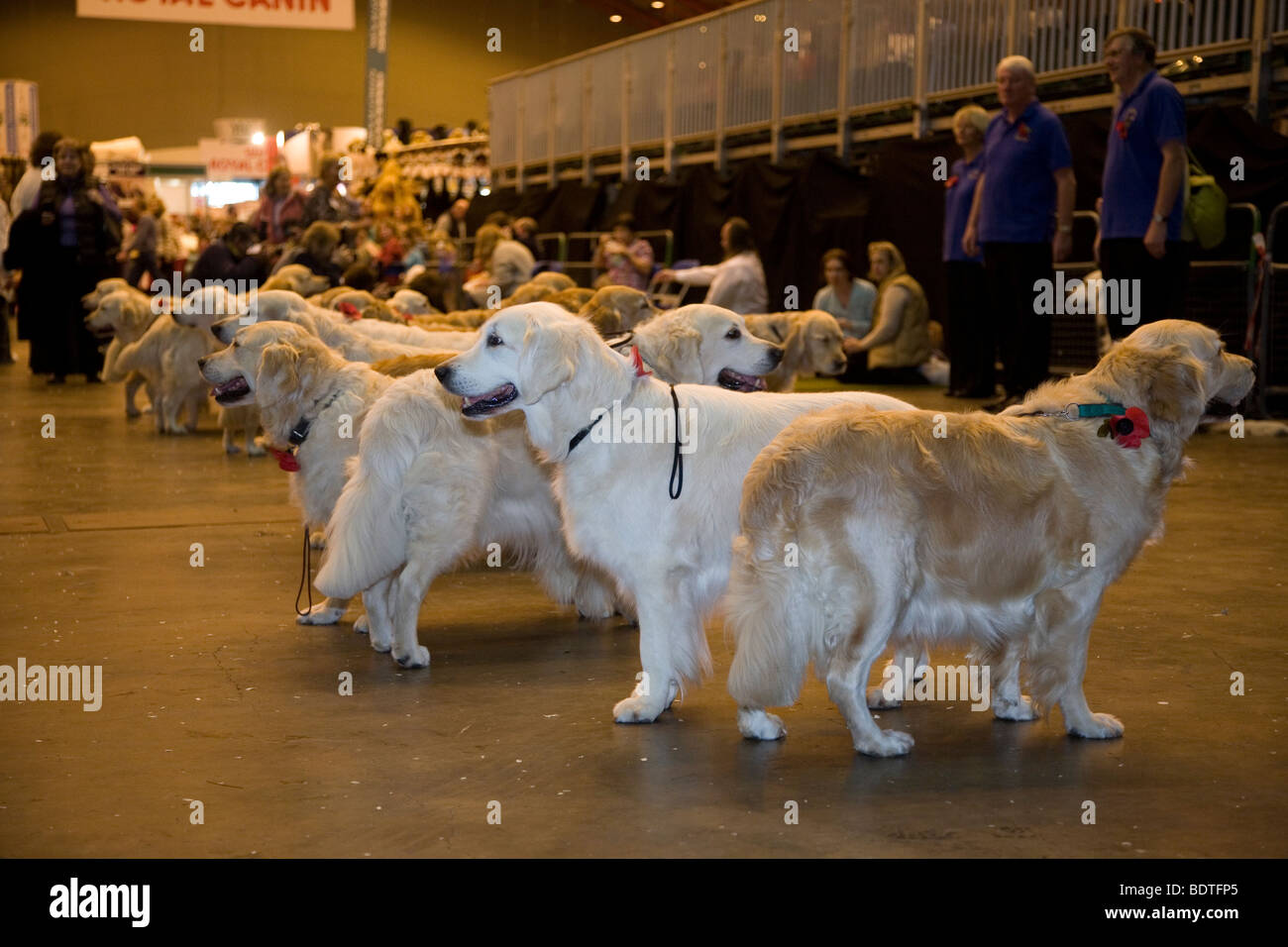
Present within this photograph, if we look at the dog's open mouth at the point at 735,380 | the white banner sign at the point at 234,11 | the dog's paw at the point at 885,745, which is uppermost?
the white banner sign at the point at 234,11

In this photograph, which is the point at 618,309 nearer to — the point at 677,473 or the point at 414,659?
the point at 414,659

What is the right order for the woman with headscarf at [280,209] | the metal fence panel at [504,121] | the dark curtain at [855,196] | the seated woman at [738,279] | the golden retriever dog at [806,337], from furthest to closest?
the metal fence panel at [504,121] < the woman with headscarf at [280,209] < the seated woman at [738,279] < the dark curtain at [855,196] < the golden retriever dog at [806,337]

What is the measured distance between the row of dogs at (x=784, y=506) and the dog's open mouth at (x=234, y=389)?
1.13 metres

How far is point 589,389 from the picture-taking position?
164 inches

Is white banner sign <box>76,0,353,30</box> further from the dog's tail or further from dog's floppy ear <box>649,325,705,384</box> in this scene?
the dog's tail

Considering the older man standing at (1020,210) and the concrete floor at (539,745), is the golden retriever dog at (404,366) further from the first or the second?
the older man standing at (1020,210)

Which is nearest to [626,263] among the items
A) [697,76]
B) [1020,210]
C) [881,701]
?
[1020,210]

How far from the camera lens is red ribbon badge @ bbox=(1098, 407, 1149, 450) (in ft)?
12.6

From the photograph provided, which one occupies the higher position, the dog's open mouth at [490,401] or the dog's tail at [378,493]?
the dog's open mouth at [490,401]

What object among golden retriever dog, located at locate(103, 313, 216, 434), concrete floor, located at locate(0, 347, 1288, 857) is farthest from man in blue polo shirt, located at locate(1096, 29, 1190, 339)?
golden retriever dog, located at locate(103, 313, 216, 434)

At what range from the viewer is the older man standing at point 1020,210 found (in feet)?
33.4

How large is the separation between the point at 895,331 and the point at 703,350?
8746mm

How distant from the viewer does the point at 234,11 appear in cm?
2100

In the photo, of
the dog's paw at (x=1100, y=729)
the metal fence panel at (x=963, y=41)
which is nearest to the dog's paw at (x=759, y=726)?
the dog's paw at (x=1100, y=729)
